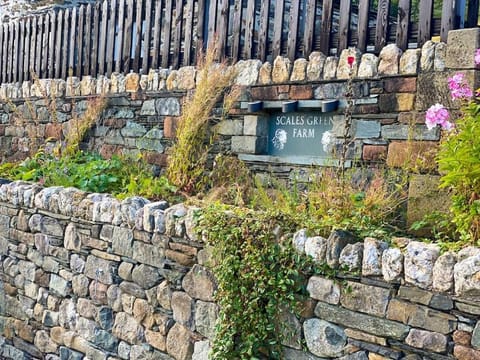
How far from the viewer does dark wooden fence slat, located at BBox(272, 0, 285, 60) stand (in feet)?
18.2

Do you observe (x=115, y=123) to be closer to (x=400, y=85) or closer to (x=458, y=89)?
(x=400, y=85)

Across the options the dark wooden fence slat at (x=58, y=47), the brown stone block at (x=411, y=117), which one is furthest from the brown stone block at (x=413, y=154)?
the dark wooden fence slat at (x=58, y=47)

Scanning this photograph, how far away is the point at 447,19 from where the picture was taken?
14.5ft

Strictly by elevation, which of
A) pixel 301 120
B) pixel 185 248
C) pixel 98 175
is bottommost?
pixel 185 248

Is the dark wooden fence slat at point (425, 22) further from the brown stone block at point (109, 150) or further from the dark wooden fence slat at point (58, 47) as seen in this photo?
the dark wooden fence slat at point (58, 47)

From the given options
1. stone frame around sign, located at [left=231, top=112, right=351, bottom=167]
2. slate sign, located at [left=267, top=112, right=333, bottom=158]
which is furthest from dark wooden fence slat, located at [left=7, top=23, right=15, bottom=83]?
slate sign, located at [left=267, top=112, right=333, bottom=158]

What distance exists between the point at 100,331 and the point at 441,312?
10.5 feet

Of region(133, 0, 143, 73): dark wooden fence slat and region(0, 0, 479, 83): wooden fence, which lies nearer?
region(0, 0, 479, 83): wooden fence

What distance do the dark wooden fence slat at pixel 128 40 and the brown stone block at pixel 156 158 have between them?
1.23 m

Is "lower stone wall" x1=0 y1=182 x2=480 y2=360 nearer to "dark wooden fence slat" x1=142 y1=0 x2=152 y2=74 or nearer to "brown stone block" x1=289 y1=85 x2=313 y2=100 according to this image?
"brown stone block" x1=289 y1=85 x2=313 y2=100

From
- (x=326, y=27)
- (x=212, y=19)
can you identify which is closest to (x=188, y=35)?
(x=212, y=19)

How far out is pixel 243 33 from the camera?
5.98 metres

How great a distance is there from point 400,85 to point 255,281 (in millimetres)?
1786

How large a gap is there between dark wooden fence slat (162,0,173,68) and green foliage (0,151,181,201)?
1.12 meters
